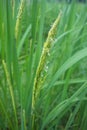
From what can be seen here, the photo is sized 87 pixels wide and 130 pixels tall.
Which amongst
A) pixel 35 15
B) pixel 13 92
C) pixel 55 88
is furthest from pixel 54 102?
pixel 35 15

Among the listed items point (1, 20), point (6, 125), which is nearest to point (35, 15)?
point (1, 20)

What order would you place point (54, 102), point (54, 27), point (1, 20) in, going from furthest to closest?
1. point (54, 102)
2. point (1, 20)
3. point (54, 27)

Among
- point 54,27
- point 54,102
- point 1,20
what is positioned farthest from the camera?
point 54,102

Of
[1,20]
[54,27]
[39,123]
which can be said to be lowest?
[39,123]

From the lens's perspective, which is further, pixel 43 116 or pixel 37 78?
→ pixel 43 116

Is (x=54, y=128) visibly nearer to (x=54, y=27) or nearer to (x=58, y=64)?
(x=58, y=64)

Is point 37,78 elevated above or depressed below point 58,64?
below

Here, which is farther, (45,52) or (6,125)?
(6,125)

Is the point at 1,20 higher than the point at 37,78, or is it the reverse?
the point at 1,20

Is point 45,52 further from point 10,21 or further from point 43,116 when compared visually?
point 43,116
